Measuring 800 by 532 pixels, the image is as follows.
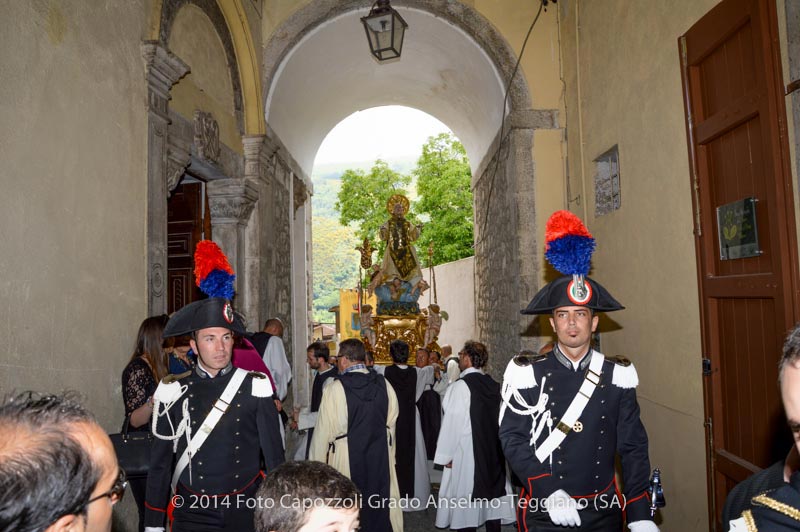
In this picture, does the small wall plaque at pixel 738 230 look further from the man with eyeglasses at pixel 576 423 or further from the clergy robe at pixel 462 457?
the clergy robe at pixel 462 457

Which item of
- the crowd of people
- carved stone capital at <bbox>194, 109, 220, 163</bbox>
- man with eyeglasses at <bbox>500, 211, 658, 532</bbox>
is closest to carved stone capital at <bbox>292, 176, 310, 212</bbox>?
carved stone capital at <bbox>194, 109, 220, 163</bbox>

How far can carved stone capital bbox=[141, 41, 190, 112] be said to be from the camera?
15.4 feet

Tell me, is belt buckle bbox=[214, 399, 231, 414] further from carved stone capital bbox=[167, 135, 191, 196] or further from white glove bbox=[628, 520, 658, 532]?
carved stone capital bbox=[167, 135, 191, 196]

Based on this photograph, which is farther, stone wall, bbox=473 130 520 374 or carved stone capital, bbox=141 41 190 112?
stone wall, bbox=473 130 520 374

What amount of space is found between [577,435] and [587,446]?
69mm

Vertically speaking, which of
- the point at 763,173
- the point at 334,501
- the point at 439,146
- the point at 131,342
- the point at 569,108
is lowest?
the point at 334,501

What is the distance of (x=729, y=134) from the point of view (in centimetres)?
350

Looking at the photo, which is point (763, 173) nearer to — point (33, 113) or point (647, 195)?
point (647, 195)

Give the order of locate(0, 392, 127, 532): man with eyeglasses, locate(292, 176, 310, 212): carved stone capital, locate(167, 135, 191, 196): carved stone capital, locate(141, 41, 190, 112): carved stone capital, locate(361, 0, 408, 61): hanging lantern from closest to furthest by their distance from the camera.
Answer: locate(0, 392, 127, 532): man with eyeglasses, locate(141, 41, 190, 112): carved stone capital, locate(167, 135, 191, 196): carved stone capital, locate(361, 0, 408, 61): hanging lantern, locate(292, 176, 310, 212): carved stone capital

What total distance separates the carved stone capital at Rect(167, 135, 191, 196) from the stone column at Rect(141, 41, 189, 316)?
18 centimetres

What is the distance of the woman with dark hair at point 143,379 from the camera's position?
3482mm

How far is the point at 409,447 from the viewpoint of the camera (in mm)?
6094

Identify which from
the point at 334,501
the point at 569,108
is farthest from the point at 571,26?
the point at 334,501

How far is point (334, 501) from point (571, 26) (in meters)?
7.18
